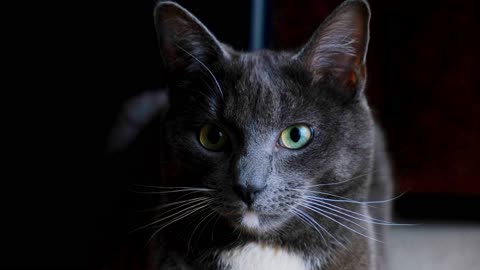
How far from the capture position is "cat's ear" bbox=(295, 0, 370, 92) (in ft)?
3.57

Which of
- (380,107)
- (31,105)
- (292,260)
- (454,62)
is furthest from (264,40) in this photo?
(292,260)

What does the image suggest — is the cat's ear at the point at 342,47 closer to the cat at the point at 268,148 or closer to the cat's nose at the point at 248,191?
the cat at the point at 268,148

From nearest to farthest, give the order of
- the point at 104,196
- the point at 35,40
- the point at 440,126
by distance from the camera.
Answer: the point at 104,196, the point at 35,40, the point at 440,126

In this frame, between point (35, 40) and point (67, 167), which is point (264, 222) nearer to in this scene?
point (67, 167)

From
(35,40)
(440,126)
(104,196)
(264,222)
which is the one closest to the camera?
(264,222)

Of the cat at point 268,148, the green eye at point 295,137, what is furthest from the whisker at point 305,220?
the green eye at point 295,137

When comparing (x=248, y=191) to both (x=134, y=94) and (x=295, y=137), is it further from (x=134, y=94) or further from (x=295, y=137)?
(x=134, y=94)

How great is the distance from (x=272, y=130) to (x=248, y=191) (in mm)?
134

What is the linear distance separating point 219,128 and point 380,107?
3.57 ft

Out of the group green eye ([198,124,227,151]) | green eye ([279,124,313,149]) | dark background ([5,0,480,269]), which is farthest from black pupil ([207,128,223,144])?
dark background ([5,0,480,269])

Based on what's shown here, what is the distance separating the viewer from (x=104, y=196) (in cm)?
167

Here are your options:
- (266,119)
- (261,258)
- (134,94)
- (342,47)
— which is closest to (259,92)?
(266,119)

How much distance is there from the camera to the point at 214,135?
1129 mm

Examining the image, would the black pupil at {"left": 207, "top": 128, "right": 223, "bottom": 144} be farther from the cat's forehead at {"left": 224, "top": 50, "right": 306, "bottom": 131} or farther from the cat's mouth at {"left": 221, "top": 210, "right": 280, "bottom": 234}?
the cat's mouth at {"left": 221, "top": 210, "right": 280, "bottom": 234}
